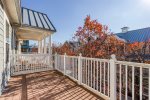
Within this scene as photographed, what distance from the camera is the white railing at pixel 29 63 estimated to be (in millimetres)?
7102

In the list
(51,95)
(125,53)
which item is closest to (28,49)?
(125,53)

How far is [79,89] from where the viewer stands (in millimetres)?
4352

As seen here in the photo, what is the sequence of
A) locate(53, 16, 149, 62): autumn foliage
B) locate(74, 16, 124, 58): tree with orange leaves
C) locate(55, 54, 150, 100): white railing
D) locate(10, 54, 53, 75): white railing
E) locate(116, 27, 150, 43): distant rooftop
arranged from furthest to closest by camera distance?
locate(116, 27, 150, 43): distant rooftop
locate(74, 16, 124, 58): tree with orange leaves
locate(53, 16, 149, 62): autumn foliage
locate(10, 54, 53, 75): white railing
locate(55, 54, 150, 100): white railing

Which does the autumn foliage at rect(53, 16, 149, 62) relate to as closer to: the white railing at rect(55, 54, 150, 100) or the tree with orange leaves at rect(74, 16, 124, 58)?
the tree with orange leaves at rect(74, 16, 124, 58)

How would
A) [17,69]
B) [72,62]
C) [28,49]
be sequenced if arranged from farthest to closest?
[28,49], [17,69], [72,62]

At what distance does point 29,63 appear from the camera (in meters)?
7.89

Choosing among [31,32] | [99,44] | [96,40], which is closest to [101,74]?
[31,32]

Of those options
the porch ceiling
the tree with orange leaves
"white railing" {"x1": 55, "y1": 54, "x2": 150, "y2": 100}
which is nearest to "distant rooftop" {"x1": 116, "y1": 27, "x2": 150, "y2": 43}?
the tree with orange leaves

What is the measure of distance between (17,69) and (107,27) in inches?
378

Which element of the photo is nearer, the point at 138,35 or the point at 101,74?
the point at 101,74

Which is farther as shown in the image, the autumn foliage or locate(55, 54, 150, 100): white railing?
the autumn foliage

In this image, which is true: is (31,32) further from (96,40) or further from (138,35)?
(138,35)

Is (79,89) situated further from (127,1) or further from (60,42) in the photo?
(60,42)

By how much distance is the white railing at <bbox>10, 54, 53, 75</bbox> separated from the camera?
7.10m
